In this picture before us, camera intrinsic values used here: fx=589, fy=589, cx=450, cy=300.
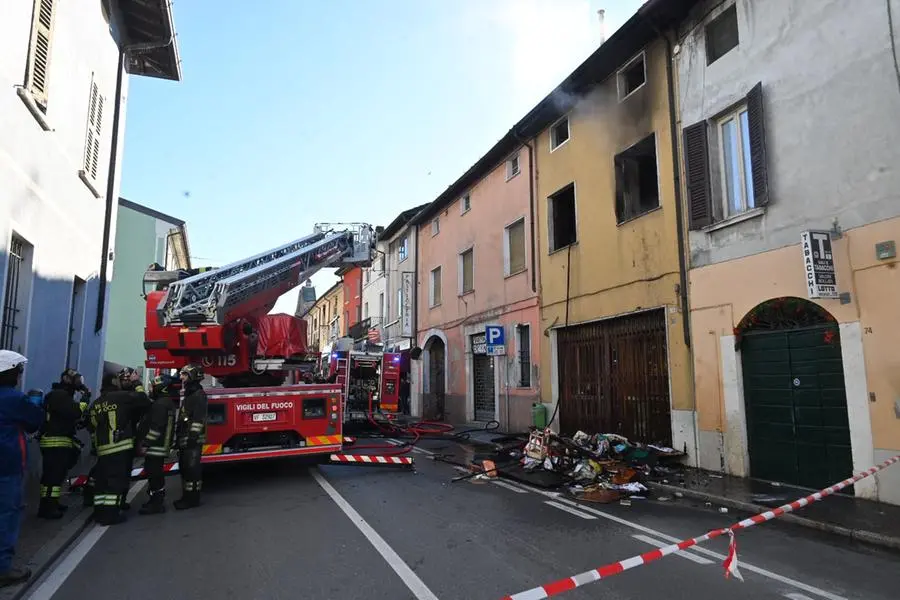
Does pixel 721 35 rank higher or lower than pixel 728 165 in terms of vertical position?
higher

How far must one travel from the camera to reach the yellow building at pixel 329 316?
41.6 metres

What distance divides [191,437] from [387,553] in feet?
11.2

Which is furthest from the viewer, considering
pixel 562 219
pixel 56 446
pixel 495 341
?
pixel 495 341

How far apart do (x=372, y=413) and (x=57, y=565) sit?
1102cm

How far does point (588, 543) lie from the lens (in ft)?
18.8

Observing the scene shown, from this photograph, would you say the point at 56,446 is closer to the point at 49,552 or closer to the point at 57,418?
the point at 57,418

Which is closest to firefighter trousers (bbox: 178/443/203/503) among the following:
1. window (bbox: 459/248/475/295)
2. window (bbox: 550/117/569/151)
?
window (bbox: 550/117/569/151)

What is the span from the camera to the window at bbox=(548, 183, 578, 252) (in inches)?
592

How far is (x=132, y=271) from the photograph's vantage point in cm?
2462

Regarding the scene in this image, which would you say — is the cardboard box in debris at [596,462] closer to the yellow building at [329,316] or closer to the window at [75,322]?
the window at [75,322]

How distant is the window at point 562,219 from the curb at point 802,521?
7.65m

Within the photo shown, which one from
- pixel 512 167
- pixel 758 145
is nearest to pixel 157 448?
pixel 758 145

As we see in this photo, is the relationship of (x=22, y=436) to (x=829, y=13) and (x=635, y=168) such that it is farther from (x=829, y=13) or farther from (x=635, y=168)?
(x=635, y=168)

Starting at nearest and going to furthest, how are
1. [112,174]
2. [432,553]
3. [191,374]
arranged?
1. [432,553]
2. [191,374]
3. [112,174]
